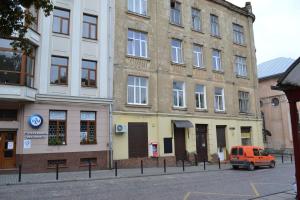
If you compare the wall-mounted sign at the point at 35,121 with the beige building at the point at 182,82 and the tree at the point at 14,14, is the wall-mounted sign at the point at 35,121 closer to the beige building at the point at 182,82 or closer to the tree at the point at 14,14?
the beige building at the point at 182,82

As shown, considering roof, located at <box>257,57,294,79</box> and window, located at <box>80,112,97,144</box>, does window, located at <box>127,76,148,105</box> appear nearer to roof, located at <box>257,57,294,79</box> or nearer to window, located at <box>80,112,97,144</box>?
window, located at <box>80,112,97,144</box>

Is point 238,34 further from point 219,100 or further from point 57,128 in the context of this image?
point 57,128

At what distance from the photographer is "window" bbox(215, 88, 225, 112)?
31403 mm

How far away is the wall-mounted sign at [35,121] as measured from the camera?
20359 mm

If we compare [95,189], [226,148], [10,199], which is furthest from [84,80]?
[226,148]

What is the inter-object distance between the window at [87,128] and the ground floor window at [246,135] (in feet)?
56.2

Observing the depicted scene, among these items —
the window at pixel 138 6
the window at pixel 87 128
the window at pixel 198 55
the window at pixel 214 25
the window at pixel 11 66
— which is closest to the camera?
the window at pixel 11 66

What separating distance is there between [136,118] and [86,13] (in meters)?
8.79

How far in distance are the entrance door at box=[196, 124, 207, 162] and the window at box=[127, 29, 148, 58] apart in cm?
838

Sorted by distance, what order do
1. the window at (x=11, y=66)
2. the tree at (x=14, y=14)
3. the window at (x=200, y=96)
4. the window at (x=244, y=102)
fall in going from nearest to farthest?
the tree at (x=14, y=14)
the window at (x=11, y=66)
the window at (x=200, y=96)
the window at (x=244, y=102)

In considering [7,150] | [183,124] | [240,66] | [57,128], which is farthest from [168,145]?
[240,66]

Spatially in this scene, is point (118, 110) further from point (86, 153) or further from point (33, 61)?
point (33, 61)

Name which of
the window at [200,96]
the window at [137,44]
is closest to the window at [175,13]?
the window at [137,44]

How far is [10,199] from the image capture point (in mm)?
11547
